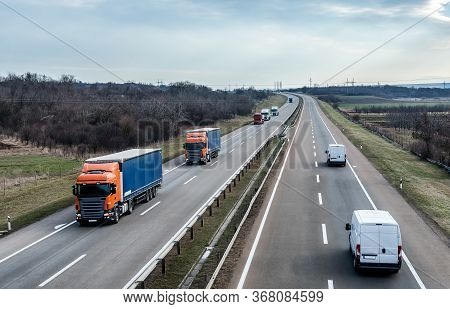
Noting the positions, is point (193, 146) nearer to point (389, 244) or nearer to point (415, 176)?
point (415, 176)

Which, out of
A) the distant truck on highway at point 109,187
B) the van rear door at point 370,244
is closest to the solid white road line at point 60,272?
the distant truck on highway at point 109,187

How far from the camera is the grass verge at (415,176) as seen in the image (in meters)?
30.4

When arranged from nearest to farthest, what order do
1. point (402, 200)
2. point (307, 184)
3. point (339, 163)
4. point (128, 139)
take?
1. point (402, 200)
2. point (307, 184)
3. point (339, 163)
4. point (128, 139)

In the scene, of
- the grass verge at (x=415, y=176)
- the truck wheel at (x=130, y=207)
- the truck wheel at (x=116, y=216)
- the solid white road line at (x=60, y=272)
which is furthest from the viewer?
the grass verge at (x=415, y=176)

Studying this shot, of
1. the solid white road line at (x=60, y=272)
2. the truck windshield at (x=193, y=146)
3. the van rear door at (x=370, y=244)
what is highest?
the truck windshield at (x=193, y=146)

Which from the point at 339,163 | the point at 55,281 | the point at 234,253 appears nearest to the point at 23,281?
the point at 55,281

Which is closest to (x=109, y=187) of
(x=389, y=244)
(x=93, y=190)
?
(x=93, y=190)

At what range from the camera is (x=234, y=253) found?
68.4 feet

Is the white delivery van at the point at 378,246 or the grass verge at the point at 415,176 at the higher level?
the white delivery van at the point at 378,246

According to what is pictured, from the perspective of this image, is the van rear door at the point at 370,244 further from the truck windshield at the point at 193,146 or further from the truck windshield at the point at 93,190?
the truck windshield at the point at 193,146

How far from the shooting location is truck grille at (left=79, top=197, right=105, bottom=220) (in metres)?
25.7

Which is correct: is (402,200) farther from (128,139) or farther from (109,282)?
(128,139)

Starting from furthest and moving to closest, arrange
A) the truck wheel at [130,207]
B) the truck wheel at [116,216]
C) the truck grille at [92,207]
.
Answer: the truck wheel at [130,207] < the truck wheel at [116,216] < the truck grille at [92,207]

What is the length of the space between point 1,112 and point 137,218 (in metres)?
76.8
